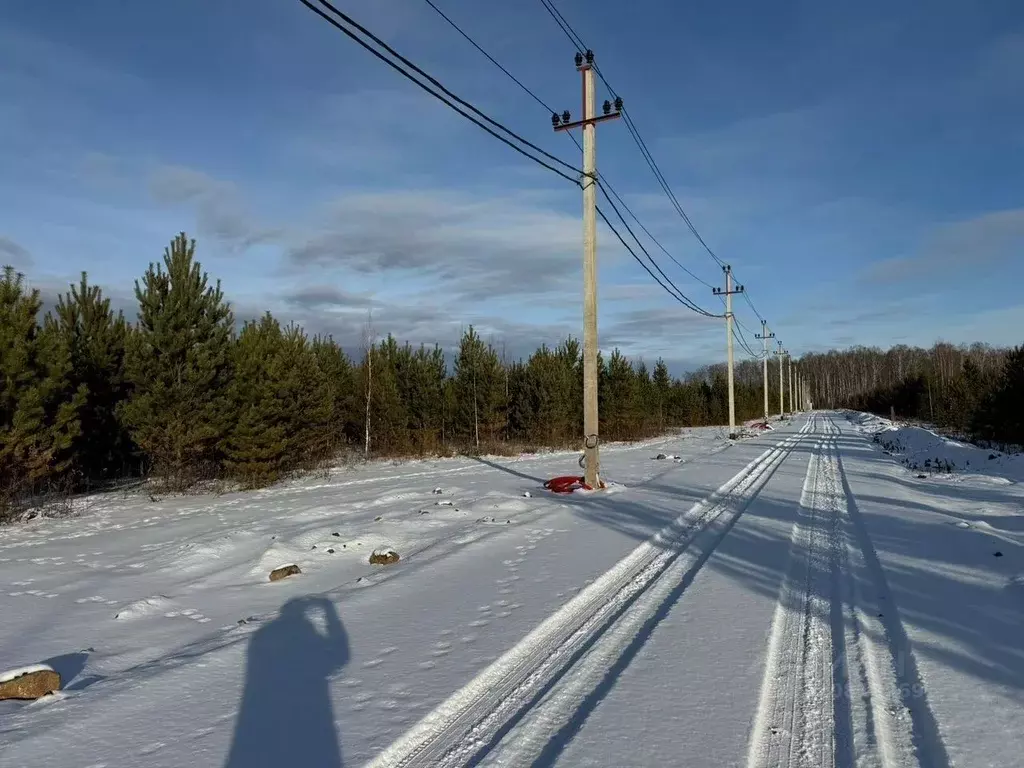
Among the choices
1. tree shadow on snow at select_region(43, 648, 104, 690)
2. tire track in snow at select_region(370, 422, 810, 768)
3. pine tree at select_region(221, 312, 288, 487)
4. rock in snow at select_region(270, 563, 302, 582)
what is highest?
pine tree at select_region(221, 312, 288, 487)

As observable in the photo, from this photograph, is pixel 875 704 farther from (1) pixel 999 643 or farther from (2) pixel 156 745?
(2) pixel 156 745

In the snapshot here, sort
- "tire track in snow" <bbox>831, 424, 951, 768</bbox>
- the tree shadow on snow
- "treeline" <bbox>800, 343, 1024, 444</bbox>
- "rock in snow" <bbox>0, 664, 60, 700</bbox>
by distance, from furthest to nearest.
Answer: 1. "treeline" <bbox>800, 343, 1024, 444</bbox>
2. the tree shadow on snow
3. "rock in snow" <bbox>0, 664, 60, 700</bbox>
4. "tire track in snow" <bbox>831, 424, 951, 768</bbox>

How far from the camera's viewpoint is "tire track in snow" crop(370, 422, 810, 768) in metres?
3.47

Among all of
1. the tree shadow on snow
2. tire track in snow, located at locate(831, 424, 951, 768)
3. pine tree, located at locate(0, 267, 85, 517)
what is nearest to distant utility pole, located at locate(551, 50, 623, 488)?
tire track in snow, located at locate(831, 424, 951, 768)

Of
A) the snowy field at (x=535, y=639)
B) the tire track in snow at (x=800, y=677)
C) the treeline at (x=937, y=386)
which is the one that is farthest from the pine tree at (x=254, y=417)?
the treeline at (x=937, y=386)

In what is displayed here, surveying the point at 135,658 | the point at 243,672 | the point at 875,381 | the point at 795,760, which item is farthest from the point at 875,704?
the point at 875,381

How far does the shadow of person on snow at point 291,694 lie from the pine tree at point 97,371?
1404cm

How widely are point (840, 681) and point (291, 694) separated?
351cm

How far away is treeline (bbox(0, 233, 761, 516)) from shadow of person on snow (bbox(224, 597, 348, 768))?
33.8 feet

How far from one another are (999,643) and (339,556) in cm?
670

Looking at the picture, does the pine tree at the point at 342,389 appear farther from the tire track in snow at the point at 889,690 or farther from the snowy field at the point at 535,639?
the tire track in snow at the point at 889,690

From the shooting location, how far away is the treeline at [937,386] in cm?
2520

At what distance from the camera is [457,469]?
19703mm

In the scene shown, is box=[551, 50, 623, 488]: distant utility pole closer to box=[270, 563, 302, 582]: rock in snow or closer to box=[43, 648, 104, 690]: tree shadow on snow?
box=[270, 563, 302, 582]: rock in snow
